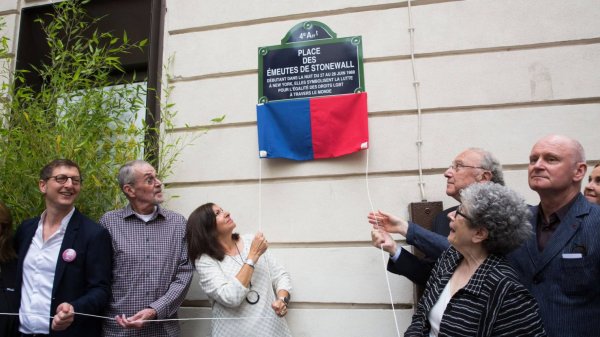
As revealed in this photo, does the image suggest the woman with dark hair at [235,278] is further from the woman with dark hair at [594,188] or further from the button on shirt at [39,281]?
the woman with dark hair at [594,188]

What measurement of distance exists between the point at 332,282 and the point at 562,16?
2.61 meters

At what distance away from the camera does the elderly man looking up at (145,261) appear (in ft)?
9.91

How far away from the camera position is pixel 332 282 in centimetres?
359

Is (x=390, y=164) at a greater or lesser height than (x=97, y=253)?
greater

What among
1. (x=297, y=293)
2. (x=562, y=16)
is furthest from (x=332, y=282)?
(x=562, y=16)

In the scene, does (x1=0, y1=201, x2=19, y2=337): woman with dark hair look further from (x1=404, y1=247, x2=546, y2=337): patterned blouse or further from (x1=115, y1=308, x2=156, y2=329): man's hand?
(x1=404, y1=247, x2=546, y2=337): patterned blouse

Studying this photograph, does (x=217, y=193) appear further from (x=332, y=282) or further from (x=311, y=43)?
(x=311, y=43)

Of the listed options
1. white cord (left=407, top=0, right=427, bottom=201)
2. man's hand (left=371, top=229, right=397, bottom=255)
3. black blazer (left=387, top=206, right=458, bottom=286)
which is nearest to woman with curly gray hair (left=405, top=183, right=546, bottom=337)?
black blazer (left=387, top=206, right=458, bottom=286)

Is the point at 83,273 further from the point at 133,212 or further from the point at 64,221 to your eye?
the point at 133,212

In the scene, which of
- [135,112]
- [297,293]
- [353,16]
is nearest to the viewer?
[297,293]

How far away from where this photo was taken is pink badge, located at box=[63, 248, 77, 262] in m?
2.92

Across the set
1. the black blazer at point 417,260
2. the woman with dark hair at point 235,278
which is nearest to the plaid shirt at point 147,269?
the woman with dark hair at point 235,278

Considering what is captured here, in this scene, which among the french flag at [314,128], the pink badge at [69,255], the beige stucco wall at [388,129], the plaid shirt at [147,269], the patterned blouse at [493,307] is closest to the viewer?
the patterned blouse at [493,307]

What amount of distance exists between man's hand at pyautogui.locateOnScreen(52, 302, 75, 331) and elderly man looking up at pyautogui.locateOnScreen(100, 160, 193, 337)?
0.92 feet
